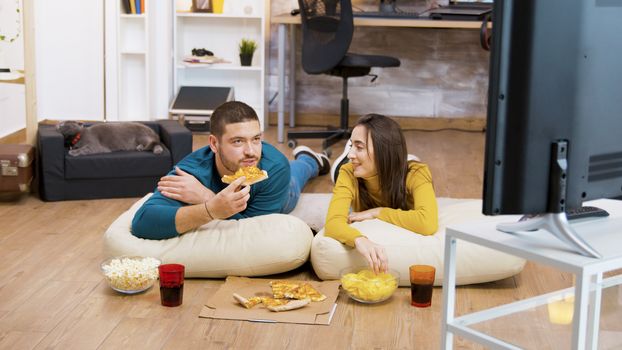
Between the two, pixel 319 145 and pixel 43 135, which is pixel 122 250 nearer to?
pixel 43 135

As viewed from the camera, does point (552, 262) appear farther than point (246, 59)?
No

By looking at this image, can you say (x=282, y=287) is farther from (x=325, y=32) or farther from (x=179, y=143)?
(x=325, y=32)

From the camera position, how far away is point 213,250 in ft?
10.8

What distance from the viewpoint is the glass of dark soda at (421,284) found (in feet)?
9.97

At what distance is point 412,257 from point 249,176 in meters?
0.65

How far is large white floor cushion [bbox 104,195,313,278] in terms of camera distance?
329cm

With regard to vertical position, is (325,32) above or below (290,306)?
above

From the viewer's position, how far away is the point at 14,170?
4434 millimetres

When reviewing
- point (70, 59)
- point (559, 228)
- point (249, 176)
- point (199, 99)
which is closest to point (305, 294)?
point (249, 176)

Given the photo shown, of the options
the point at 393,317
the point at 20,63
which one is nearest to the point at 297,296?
the point at 393,317

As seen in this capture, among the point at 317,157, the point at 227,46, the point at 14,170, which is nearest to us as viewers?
the point at 14,170

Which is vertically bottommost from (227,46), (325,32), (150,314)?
(150,314)

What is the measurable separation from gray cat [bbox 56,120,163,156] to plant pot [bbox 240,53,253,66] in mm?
2271

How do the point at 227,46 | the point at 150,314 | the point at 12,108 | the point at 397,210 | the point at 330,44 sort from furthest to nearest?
the point at 227,46
the point at 330,44
the point at 12,108
the point at 397,210
the point at 150,314
